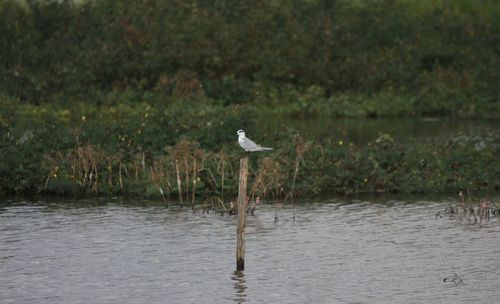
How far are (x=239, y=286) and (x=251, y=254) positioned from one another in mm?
2336

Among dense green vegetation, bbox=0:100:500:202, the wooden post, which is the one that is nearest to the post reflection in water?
the wooden post

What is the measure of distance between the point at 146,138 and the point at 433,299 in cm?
1097

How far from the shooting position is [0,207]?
2464 cm

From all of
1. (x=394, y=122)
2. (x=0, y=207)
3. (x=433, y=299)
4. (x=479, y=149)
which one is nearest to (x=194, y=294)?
(x=433, y=299)

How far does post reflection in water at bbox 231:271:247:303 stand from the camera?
57.0 ft

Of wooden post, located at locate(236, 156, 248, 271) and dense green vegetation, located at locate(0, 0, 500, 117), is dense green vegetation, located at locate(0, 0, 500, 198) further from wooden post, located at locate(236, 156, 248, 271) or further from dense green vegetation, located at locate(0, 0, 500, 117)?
wooden post, located at locate(236, 156, 248, 271)

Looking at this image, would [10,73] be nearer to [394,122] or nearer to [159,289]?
[394,122]

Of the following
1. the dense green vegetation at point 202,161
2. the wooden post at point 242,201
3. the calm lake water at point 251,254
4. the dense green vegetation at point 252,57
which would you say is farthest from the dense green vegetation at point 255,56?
the wooden post at point 242,201

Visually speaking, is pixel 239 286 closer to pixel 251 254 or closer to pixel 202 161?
pixel 251 254

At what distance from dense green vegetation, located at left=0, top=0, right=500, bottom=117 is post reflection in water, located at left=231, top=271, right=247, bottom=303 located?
23.7 meters

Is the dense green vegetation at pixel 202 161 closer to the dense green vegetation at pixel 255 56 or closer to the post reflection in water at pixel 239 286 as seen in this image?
the post reflection in water at pixel 239 286

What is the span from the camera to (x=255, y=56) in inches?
1825

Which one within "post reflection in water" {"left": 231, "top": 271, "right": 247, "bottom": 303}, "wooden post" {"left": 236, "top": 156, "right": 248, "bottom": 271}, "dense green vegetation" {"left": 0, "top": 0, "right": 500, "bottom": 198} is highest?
"dense green vegetation" {"left": 0, "top": 0, "right": 500, "bottom": 198}

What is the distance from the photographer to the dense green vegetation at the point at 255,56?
44.0 meters
